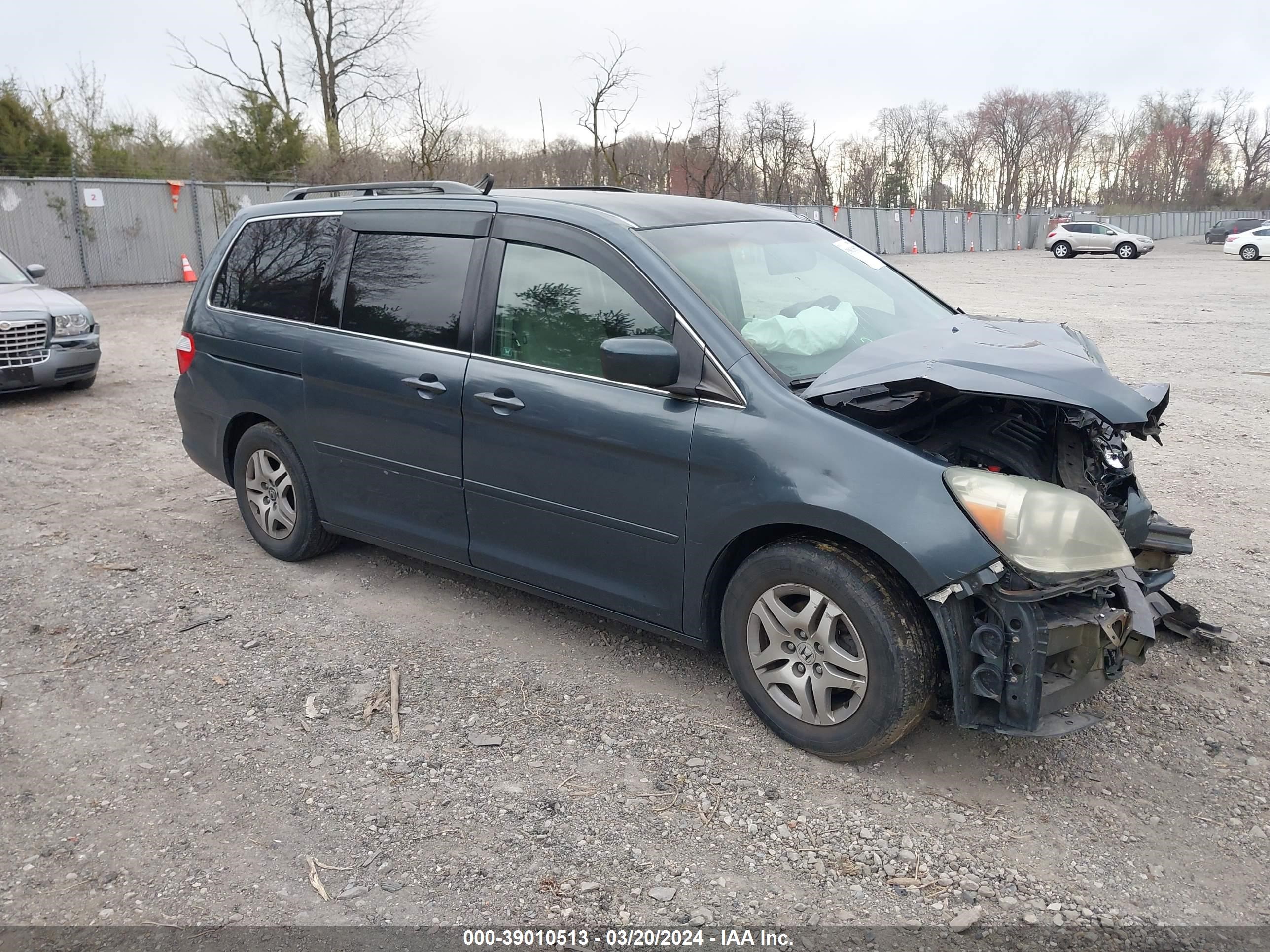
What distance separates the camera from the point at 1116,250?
42656 mm

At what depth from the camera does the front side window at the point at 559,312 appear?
3.76m

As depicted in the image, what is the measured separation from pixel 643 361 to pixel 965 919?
1.98m

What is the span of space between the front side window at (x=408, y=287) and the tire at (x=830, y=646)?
1760 millimetres

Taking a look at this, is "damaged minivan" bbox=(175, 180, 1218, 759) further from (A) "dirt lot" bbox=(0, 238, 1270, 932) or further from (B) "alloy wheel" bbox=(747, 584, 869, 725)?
(A) "dirt lot" bbox=(0, 238, 1270, 932)

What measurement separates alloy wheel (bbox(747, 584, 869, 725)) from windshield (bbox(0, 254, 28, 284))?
975cm

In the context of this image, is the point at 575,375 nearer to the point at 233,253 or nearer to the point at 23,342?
the point at 233,253

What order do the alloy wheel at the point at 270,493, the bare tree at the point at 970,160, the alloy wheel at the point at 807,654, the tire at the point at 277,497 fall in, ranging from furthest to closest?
the bare tree at the point at 970,160
the alloy wheel at the point at 270,493
the tire at the point at 277,497
the alloy wheel at the point at 807,654

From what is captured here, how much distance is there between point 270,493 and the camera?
523cm

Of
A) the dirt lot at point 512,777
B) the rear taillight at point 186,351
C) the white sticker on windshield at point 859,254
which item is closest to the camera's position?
the dirt lot at point 512,777

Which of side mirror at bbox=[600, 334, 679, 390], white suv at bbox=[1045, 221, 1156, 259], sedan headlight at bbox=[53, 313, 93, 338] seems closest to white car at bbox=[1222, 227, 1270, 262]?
white suv at bbox=[1045, 221, 1156, 259]

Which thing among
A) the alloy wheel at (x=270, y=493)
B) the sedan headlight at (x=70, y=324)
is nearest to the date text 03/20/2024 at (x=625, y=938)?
the alloy wheel at (x=270, y=493)

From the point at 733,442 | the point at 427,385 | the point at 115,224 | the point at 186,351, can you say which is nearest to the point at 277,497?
the point at 186,351

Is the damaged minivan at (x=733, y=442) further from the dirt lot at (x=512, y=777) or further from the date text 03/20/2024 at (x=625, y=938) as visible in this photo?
the date text 03/20/2024 at (x=625, y=938)

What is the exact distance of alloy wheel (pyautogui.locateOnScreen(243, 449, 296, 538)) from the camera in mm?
5119
